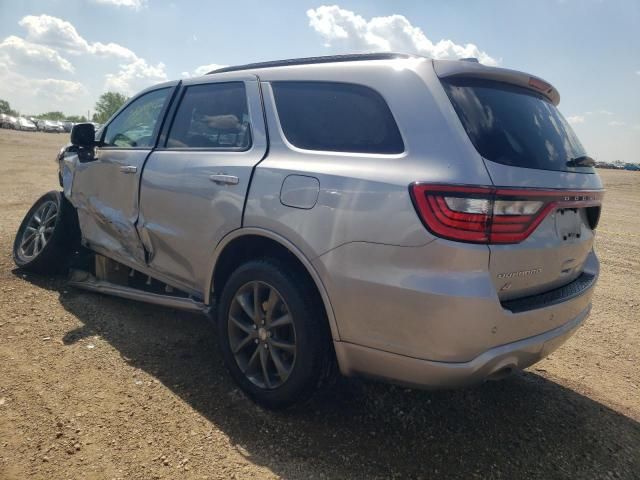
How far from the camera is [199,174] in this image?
3.02 m

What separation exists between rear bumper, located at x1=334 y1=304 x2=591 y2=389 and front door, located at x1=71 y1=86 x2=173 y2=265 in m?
2.16

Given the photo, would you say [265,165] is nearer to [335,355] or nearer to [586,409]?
[335,355]

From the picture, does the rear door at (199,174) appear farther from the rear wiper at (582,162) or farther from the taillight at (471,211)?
the rear wiper at (582,162)

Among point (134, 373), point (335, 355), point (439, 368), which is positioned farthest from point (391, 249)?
point (134, 373)

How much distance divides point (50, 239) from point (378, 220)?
12.1 ft

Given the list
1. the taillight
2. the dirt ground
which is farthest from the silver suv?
the dirt ground

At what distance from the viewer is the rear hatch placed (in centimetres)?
204

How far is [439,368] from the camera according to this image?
2064 mm

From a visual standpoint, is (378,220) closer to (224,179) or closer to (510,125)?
(510,125)

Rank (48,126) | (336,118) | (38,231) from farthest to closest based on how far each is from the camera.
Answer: (48,126)
(38,231)
(336,118)

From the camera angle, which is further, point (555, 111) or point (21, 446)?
point (555, 111)

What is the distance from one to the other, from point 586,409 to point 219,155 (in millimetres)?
2840

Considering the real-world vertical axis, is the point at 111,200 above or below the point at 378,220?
below

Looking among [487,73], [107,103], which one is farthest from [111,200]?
[107,103]
